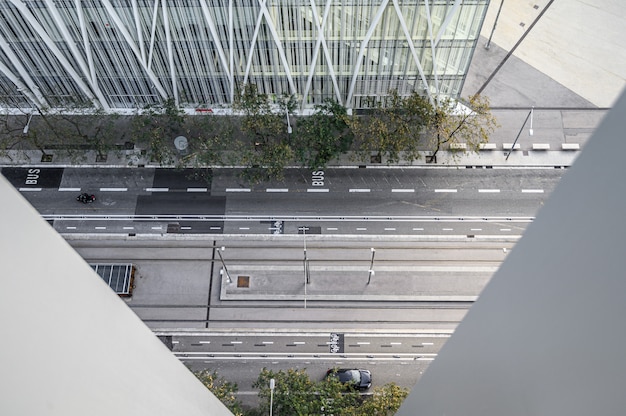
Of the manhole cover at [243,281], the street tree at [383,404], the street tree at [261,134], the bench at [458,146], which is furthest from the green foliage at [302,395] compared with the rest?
the bench at [458,146]

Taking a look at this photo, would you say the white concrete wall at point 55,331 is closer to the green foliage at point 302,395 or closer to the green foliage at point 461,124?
the green foliage at point 302,395

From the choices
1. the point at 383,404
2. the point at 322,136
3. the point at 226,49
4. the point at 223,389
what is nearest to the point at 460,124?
the point at 322,136

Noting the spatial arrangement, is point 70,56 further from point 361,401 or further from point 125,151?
point 361,401

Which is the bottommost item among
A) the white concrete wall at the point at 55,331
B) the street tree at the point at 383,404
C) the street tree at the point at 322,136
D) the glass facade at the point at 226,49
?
the white concrete wall at the point at 55,331

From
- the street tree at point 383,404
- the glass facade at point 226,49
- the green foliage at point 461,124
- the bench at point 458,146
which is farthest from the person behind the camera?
the bench at point 458,146

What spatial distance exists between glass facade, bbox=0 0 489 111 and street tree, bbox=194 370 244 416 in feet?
94.1

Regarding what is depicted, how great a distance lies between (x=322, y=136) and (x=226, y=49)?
1252 centimetres

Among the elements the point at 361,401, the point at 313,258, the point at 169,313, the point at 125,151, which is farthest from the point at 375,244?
the point at 125,151

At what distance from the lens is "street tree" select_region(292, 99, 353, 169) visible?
65.6 m

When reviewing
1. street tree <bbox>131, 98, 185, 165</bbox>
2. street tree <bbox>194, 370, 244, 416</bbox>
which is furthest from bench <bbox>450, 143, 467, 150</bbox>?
street tree <bbox>194, 370, 244, 416</bbox>

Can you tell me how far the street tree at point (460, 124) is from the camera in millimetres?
66062

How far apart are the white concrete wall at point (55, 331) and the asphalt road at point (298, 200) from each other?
58.1 m

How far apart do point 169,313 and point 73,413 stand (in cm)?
5867

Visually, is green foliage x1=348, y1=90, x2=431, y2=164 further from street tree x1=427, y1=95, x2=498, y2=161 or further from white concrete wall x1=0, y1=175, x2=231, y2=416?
white concrete wall x1=0, y1=175, x2=231, y2=416
